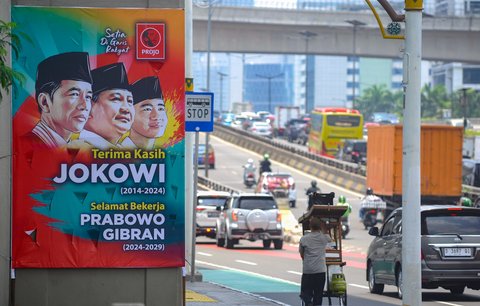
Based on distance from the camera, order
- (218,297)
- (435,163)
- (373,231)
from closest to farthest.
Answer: (218,297), (373,231), (435,163)

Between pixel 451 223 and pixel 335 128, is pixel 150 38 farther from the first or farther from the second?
pixel 335 128

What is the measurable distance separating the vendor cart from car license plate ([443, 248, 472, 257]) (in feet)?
10.3

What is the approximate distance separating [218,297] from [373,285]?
4384 millimetres

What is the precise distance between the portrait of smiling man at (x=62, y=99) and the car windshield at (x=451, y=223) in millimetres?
9546

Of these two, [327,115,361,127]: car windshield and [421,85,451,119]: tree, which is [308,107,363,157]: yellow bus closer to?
[327,115,361,127]: car windshield

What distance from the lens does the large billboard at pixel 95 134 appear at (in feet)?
48.1

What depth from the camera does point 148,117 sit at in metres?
14.8

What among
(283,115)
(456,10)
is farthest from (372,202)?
(456,10)

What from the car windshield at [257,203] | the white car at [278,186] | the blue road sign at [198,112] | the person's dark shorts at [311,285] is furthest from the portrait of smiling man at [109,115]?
the white car at [278,186]

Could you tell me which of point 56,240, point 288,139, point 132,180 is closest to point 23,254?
point 56,240

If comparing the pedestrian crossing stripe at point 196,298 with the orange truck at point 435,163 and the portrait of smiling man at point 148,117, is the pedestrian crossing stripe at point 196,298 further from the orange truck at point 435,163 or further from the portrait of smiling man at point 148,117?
the orange truck at point 435,163

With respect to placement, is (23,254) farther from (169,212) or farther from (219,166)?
(219,166)

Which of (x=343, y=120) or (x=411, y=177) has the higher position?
(x=411, y=177)

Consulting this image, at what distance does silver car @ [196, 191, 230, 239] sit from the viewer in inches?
1699
